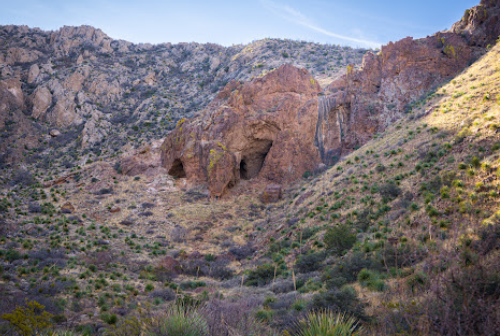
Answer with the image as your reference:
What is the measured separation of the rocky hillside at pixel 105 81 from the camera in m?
41.9

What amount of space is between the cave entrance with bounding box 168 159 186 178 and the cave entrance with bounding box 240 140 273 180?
7.42m

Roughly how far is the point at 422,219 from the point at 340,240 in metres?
3.68

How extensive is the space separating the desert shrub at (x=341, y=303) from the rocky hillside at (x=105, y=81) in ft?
123

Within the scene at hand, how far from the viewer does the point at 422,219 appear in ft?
37.9

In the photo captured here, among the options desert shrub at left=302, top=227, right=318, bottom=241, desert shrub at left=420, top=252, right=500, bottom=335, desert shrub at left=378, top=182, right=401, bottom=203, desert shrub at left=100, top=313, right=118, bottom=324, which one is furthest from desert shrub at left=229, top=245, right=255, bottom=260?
desert shrub at left=420, top=252, right=500, bottom=335

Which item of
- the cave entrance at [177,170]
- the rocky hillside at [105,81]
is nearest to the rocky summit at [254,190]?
the cave entrance at [177,170]

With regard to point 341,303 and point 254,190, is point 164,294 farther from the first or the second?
point 254,190

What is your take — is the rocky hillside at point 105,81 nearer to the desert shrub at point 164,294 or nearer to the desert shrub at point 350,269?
the desert shrub at point 164,294

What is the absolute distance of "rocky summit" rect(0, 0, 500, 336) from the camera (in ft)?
20.6

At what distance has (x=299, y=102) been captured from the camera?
112ft

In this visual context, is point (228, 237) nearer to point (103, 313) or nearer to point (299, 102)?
point (103, 313)

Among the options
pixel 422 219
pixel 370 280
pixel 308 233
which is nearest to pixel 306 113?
pixel 308 233

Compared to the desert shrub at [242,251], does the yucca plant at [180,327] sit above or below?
above

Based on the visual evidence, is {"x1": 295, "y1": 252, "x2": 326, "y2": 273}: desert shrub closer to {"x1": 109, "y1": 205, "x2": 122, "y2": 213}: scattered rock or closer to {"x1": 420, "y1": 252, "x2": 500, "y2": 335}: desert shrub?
{"x1": 420, "y1": 252, "x2": 500, "y2": 335}: desert shrub
